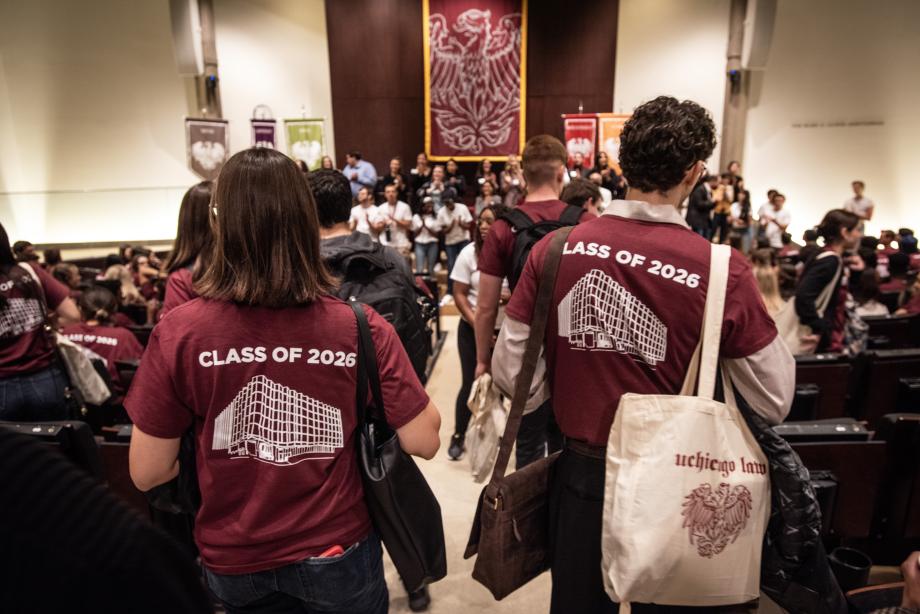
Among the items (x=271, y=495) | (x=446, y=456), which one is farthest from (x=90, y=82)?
(x=271, y=495)

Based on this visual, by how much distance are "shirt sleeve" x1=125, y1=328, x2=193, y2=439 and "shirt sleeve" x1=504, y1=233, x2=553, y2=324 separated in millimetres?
769

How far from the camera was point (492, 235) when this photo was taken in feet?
8.11

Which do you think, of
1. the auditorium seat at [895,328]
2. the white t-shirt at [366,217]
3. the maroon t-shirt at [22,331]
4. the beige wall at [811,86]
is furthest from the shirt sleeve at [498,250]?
the beige wall at [811,86]

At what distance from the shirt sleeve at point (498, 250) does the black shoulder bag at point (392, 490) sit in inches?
50.8

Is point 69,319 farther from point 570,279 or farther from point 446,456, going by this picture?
point 570,279

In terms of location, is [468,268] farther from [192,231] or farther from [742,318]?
[742,318]

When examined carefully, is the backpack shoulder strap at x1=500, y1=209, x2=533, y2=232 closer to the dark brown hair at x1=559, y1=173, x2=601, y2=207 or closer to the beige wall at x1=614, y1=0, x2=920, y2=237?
the dark brown hair at x1=559, y1=173, x2=601, y2=207

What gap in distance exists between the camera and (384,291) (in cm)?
180

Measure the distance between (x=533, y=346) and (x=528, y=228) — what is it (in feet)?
3.08

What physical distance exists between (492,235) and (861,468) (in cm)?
159

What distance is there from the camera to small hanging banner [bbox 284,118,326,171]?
34.9 ft

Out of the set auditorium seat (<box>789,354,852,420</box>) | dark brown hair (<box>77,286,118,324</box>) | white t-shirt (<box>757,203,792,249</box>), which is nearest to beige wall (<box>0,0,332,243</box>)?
white t-shirt (<box>757,203,792,249</box>)

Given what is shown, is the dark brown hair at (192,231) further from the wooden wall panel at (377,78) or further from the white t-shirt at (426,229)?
the wooden wall panel at (377,78)

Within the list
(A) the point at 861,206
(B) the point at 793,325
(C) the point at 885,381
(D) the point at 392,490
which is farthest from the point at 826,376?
(A) the point at 861,206
